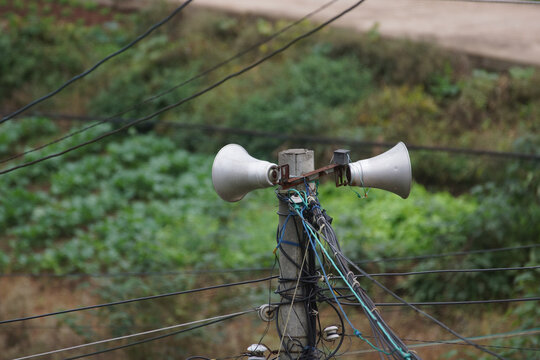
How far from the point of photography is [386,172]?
3445 mm

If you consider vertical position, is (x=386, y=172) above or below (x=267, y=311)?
above

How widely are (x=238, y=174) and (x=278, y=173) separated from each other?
0.76 ft

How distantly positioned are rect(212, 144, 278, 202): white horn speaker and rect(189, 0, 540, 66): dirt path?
1270 centimetres

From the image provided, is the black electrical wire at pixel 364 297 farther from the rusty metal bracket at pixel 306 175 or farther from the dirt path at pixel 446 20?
the dirt path at pixel 446 20

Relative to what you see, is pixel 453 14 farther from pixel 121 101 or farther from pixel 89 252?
pixel 89 252

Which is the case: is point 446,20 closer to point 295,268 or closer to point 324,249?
point 295,268

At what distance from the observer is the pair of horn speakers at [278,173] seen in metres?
3.44

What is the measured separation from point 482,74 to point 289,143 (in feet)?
16.0

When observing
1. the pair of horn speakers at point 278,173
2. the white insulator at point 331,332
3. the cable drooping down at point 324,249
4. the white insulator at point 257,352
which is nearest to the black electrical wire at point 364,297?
the cable drooping down at point 324,249

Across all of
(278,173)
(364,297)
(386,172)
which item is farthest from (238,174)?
(364,297)

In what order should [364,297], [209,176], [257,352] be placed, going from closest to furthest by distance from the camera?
[364,297] < [257,352] < [209,176]

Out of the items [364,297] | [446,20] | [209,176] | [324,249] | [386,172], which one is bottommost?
[364,297]

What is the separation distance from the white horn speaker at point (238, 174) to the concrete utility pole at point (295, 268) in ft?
0.53

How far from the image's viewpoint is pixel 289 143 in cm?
1336
